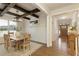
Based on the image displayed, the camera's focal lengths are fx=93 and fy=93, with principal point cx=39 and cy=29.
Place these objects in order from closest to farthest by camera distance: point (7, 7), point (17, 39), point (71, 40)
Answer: point (7, 7) → point (71, 40) → point (17, 39)

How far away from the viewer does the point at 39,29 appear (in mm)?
1750

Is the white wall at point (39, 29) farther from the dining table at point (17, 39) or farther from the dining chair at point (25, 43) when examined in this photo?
the dining table at point (17, 39)

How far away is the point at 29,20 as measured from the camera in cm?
168

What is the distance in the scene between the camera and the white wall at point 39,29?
1.69m

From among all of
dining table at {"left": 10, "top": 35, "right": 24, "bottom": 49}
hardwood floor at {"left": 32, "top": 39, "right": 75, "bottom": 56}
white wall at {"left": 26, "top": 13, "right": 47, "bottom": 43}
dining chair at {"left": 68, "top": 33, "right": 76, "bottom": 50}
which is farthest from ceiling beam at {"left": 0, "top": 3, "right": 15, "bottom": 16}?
dining chair at {"left": 68, "top": 33, "right": 76, "bottom": 50}

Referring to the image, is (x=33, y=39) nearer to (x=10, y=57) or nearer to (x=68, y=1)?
(x=10, y=57)

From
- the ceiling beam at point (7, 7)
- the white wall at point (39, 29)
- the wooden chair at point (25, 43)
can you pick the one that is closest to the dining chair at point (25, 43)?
the wooden chair at point (25, 43)

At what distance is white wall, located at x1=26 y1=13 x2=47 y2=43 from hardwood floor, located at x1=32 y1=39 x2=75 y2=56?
0.19m

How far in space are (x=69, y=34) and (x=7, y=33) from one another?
1.10 m

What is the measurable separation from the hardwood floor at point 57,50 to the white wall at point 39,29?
0.19m

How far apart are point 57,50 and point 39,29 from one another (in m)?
0.51

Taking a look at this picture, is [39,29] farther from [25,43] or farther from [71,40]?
A: [71,40]

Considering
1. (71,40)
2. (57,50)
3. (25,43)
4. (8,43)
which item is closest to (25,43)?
(25,43)

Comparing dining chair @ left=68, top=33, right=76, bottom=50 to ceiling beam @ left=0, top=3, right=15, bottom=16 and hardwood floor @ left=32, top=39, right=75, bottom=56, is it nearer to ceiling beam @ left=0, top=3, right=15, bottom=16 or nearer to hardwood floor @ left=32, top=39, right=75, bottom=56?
hardwood floor @ left=32, top=39, right=75, bottom=56
